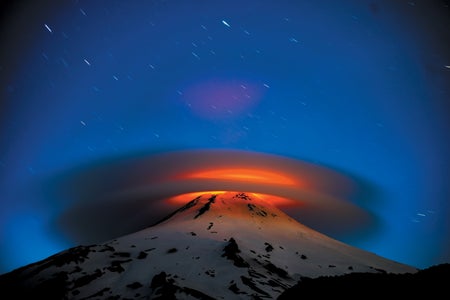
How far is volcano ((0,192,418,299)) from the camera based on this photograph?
4469cm

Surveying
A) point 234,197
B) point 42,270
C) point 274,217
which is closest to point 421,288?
point 42,270

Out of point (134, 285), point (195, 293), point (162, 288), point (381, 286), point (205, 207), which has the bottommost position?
point (134, 285)

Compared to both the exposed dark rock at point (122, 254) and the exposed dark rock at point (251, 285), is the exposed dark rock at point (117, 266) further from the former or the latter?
the exposed dark rock at point (251, 285)

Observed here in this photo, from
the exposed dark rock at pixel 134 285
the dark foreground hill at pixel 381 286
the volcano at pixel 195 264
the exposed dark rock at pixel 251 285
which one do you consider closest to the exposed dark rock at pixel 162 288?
the volcano at pixel 195 264

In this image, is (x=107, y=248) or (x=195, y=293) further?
(x=107, y=248)

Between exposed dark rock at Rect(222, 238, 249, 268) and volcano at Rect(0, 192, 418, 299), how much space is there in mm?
188

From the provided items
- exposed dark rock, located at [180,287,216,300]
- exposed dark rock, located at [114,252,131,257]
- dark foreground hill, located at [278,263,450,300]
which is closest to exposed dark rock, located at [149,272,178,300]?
exposed dark rock, located at [180,287,216,300]

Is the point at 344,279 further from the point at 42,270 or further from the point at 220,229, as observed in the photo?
the point at 220,229

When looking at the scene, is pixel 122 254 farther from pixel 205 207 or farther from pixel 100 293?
pixel 205 207

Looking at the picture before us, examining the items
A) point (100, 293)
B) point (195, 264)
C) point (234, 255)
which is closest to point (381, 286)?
point (100, 293)

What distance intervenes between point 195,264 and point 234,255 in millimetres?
8376

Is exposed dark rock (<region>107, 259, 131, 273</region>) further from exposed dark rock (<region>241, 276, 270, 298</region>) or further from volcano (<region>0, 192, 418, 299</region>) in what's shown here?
exposed dark rock (<region>241, 276, 270, 298</region>)

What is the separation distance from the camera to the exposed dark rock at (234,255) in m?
57.8

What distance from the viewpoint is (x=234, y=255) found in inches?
2411
